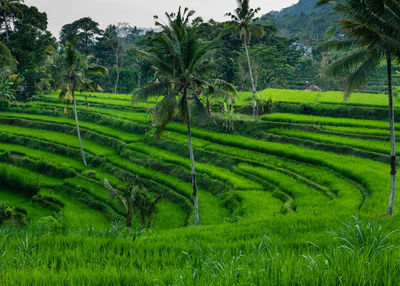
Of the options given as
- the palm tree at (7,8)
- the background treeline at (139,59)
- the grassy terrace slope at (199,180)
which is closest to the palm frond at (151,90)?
the background treeline at (139,59)

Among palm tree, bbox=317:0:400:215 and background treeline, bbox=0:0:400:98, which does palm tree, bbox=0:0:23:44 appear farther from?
palm tree, bbox=317:0:400:215

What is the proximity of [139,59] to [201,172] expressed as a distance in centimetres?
3113

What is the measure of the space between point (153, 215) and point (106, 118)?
17.6 meters

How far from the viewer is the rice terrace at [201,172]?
2848mm

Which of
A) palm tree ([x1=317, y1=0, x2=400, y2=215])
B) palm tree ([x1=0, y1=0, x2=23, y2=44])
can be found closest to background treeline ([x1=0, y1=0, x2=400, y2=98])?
palm tree ([x1=0, y1=0, x2=23, y2=44])

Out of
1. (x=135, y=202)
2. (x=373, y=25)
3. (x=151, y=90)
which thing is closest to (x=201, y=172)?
(x=135, y=202)

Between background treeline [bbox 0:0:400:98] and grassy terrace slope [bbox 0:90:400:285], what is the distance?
4935 millimetres

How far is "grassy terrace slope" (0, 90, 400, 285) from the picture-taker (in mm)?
4287

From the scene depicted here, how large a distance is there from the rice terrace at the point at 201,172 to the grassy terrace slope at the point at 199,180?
0.21ft

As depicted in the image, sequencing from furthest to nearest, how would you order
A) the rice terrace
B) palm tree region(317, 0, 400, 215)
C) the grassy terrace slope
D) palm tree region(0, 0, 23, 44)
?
1. palm tree region(0, 0, 23, 44)
2. palm tree region(317, 0, 400, 215)
3. the grassy terrace slope
4. the rice terrace

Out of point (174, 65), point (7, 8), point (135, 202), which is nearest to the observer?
point (174, 65)

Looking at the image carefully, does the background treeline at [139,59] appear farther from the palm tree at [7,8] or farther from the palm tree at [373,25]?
the palm tree at [373,25]

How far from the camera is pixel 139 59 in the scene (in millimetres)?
43062

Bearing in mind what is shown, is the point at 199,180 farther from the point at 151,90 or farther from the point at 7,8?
the point at 7,8
